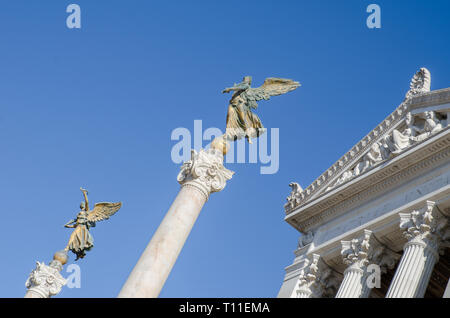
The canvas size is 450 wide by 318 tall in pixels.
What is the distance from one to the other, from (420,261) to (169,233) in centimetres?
816

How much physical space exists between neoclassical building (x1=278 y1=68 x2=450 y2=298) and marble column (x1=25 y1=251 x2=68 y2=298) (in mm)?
8740

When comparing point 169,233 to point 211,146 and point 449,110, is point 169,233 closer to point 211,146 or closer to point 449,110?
point 211,146

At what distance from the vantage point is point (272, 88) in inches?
922

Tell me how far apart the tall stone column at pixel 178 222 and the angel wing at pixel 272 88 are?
258 centimetres

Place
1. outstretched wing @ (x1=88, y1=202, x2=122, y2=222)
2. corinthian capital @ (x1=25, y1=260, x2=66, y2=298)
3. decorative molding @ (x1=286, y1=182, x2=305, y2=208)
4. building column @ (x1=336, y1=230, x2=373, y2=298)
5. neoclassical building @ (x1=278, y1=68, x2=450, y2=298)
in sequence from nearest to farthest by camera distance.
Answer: neoclassical building @ (x1=278, y1=68, x2=450, y2=298) < building column @ (x1=336, y1=230, x2=373, y2=298) < corinthian capital @ (x1=25, y1=260, x2=66, y2=298) < decorative molding @ (x1=286, y1=182, x2=305, y2=208) < outstretched wing @ (x1=88, y1=202, x2=122, y2=222)

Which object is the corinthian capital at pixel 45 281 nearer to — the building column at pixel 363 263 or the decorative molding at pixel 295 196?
the decorative molding at pixel 295 196

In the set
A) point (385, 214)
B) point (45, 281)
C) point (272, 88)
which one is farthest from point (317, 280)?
point (45, 281)

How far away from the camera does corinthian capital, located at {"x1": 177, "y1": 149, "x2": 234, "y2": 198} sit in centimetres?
2091

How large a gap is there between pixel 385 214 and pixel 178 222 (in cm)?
869

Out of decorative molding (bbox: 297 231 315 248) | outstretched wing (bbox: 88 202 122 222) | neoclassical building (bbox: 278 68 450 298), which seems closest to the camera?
neoclassical building (bbox: 278 68 450 298)

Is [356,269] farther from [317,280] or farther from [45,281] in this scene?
[45,281]

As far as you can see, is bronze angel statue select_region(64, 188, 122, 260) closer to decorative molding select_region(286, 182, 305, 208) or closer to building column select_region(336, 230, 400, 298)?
decorative molding select_region(286, 182, 305, 208)

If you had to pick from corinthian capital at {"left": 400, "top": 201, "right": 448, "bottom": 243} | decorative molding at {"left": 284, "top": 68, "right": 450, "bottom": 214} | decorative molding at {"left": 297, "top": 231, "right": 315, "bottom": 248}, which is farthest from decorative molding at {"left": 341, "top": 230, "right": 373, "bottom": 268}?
decorative molding at {"left": 284, "top": 68, "right": 450, "bottom": 214}
